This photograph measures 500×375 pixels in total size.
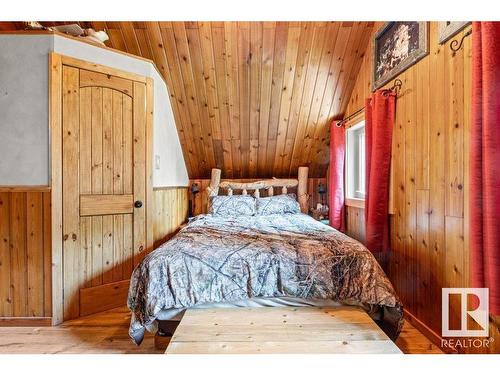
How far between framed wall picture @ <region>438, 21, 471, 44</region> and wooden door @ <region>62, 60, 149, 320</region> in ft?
7.61

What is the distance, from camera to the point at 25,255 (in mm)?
2117

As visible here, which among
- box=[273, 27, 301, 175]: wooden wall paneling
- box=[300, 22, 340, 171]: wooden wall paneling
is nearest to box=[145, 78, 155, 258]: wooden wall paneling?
box=[273, 27, 301, 175]: wooden wall paneling

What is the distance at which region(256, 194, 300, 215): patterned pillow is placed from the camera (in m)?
3.48

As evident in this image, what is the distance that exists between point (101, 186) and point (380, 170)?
233cm

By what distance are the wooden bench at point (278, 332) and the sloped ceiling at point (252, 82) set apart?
7.55ft

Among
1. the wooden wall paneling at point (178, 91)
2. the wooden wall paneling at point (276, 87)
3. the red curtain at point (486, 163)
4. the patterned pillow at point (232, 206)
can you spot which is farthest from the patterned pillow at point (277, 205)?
the red curtain at point (486, 163)

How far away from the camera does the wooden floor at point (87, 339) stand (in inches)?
69.3

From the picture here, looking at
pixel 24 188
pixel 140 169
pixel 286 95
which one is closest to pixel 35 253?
pixel 24 188

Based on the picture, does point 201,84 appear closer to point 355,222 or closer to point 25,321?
point 355,222

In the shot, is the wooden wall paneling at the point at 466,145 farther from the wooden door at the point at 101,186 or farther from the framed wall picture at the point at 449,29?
the wooden door at the point at 101,186

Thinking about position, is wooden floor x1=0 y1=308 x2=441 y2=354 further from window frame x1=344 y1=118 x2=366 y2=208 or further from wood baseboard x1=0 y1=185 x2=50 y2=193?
window frame x1=344 y1=118 x2=366 y2=208

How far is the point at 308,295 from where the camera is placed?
1.71m

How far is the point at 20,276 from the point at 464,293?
3040 mm
